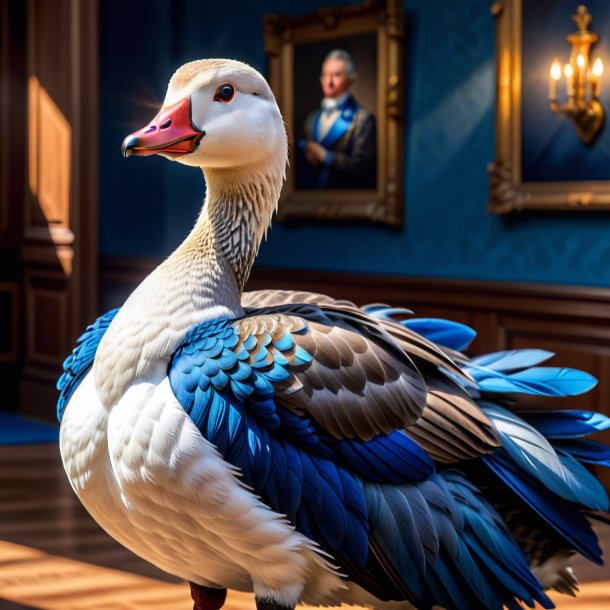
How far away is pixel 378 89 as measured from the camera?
5168 mm

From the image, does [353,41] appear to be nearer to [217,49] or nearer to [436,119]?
[436,119]

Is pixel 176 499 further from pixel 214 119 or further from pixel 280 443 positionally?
pixel 214 119

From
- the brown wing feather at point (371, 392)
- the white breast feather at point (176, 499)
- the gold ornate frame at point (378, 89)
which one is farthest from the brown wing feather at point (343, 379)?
the gold ornate frame at point (378, 89)

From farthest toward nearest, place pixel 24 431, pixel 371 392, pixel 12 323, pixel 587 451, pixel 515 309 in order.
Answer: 1. pixel 12 323
2. pixel 24 431
3. pixel 515 309
4. pixel 587 451
5. pixel 371 392

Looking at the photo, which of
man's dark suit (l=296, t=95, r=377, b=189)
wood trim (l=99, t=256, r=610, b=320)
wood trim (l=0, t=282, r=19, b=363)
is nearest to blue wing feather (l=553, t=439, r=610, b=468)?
wood trim (l=99, t=256, r=610, b=320)

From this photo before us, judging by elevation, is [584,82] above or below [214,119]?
above

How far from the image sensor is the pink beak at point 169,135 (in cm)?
159

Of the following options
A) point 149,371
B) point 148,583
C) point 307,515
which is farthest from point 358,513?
point 148,583

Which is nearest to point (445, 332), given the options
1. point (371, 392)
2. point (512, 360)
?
point (512, 360)

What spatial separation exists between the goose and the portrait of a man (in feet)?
11.8

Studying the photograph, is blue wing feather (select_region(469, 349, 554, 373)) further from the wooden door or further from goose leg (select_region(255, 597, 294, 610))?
the wooden door

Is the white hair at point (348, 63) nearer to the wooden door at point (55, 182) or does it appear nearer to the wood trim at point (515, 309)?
the wood trim at point (515, 309)

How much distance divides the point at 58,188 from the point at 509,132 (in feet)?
9.18

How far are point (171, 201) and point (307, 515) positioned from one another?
5.05 meters
